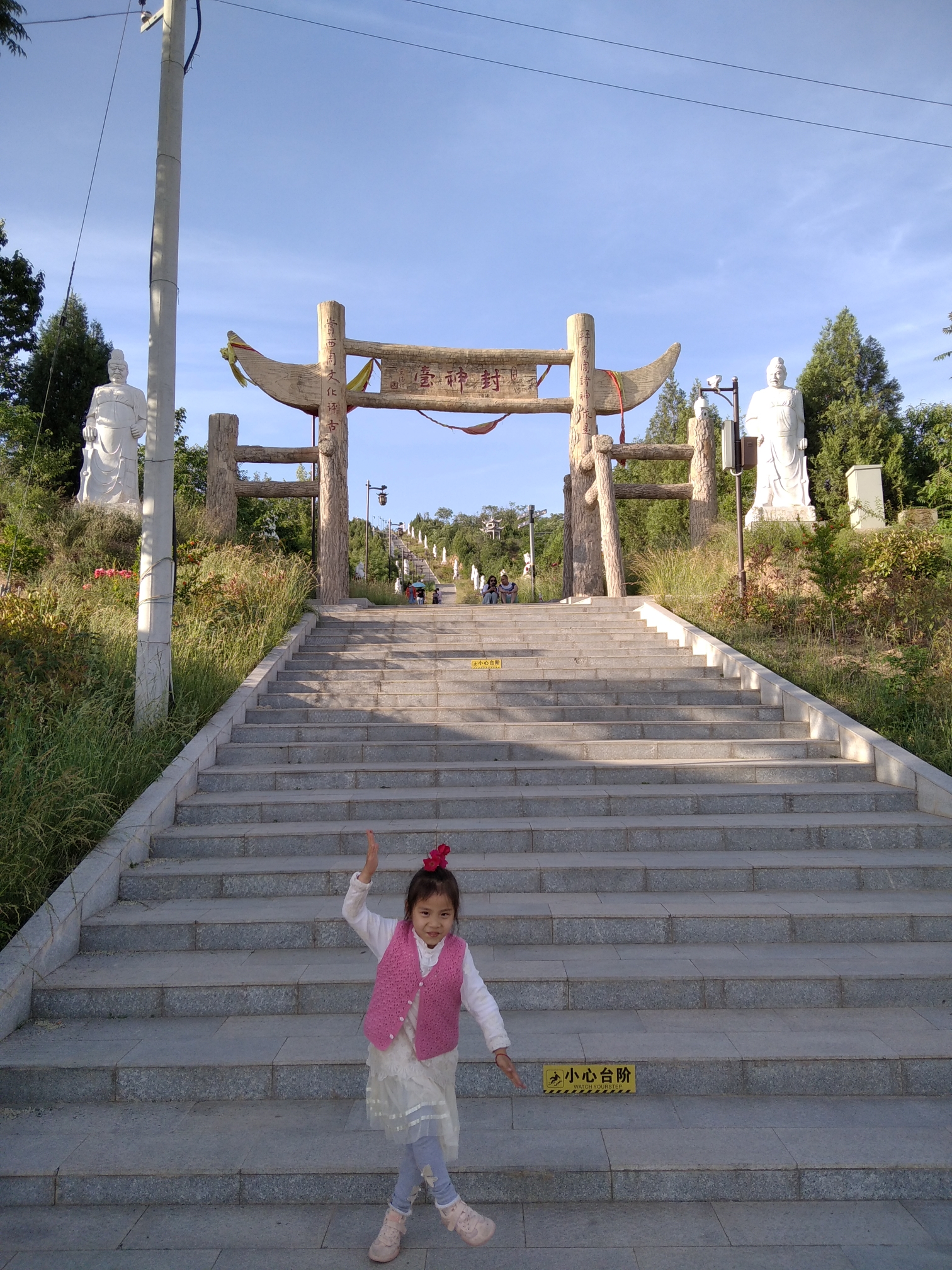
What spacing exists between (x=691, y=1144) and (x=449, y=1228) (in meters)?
0.93

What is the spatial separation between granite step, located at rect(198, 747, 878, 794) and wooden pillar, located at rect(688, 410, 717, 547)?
27.5 ft

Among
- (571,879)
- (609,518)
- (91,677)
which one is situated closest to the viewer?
(571,879)

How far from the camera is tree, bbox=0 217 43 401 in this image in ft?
69.1

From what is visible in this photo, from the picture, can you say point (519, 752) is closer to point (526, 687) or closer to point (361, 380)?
point (526, 687)

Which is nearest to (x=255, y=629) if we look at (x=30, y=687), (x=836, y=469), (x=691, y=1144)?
(x=30, y=687)

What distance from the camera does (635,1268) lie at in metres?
2.54

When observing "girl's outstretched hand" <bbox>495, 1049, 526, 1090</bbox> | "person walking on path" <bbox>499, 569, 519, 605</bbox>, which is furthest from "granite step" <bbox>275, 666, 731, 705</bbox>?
"person walking on path" <bbox>499, 569, 519, 605</bbox>

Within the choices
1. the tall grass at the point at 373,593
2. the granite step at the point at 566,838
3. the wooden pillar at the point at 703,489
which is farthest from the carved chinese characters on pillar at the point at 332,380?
the granite step at the point at 566,838

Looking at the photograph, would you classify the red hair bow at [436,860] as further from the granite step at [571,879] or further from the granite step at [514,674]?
the granite step at [514,674]

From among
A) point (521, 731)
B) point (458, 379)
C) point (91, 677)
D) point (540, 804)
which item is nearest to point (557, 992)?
point (540, 804)

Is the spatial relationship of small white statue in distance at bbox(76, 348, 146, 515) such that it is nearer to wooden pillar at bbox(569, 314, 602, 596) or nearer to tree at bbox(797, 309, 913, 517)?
wooden pillar at bbox(569, 314, 602, 596)

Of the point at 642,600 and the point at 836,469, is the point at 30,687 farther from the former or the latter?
the point at 836,469

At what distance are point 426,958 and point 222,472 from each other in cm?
1215

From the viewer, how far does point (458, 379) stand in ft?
47.9
